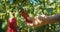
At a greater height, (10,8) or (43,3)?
(10,8)

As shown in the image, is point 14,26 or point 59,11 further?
point 59,11

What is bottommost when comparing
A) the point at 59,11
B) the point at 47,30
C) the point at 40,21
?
the point at 47,30

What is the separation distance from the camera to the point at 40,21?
1269 mm

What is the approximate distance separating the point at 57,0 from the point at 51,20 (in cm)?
127

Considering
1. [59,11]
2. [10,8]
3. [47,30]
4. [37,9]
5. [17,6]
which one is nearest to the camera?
[17,6]

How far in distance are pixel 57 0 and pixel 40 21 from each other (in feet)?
4.20

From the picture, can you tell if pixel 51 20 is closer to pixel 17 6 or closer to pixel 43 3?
pixel 17 6

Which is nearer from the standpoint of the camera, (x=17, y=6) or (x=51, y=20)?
(x=51, y=20)

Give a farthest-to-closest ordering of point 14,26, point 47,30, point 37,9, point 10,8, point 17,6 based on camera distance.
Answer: point 47,30 < point 37,9 < point 10,8 < point 17,6 < point 14,26

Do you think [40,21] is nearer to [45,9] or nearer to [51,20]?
[51,20]

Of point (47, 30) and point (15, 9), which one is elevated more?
point (15, 9)

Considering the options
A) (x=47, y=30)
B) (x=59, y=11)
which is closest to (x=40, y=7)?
(x=59, y=11)

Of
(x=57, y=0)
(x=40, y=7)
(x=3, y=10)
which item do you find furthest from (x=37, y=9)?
(x=3, y=10)

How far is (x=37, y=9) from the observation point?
96.3 inches
